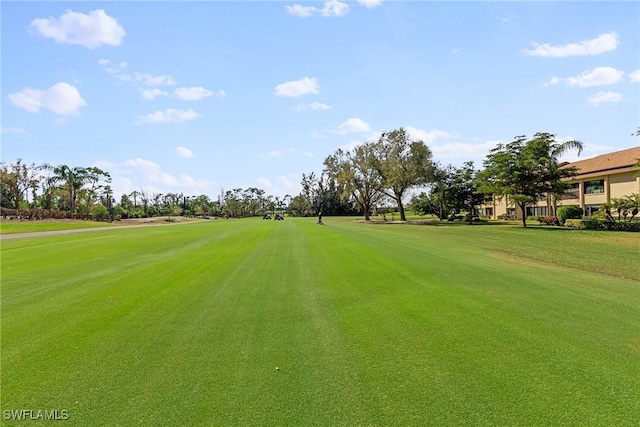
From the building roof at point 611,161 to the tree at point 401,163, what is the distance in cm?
1676

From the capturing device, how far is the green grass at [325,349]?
354cm

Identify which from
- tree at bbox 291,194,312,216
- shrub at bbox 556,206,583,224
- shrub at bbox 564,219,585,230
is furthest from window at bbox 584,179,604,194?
tree at bbox 291,194,312,216

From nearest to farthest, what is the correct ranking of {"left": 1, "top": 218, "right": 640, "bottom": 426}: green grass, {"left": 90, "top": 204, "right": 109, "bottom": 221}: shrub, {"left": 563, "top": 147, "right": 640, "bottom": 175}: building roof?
{"left": 1, "top": 218, "right": 640, "bottom": 426}: green grass, {"left": 563, "top": 147, "right": 640, "bottom": 175}: building roof, {"left": 90, "top": 204, "right": 109, "bottom": 221}: shrub

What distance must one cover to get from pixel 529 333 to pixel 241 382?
4.19m

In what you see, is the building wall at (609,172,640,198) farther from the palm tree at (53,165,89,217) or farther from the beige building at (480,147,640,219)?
the palm tree at (53,165,89,217)

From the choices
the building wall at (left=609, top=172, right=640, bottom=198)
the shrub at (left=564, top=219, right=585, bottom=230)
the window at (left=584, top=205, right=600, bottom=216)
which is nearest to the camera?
the shrub at (left=564, top=219, right=585, bottom=230)

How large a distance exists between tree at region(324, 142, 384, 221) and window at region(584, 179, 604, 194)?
2489 cm

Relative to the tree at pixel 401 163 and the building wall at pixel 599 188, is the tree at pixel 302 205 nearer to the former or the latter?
the tree at pixel 401 163

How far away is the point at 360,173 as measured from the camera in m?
58.0

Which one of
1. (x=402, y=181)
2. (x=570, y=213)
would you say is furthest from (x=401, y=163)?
(x=570, y=213)

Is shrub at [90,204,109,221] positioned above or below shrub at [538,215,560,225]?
above

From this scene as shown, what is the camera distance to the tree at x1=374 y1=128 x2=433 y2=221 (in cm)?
4841

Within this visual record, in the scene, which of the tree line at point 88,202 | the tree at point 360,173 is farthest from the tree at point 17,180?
the tree at point 360,173

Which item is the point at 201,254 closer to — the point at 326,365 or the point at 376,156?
the point at 326,365
